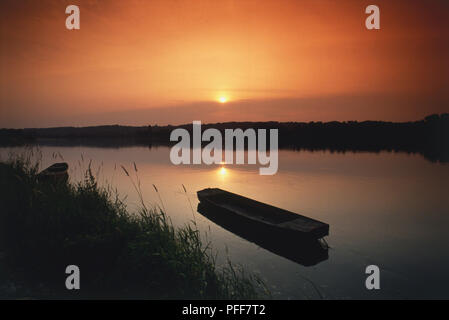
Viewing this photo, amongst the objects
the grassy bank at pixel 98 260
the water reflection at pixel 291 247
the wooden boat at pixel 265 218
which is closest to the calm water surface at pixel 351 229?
the water reflection at pixel 291 247

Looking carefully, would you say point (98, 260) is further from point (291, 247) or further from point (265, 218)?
point (265, 218)

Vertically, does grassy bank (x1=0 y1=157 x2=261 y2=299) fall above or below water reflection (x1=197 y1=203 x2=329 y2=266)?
above

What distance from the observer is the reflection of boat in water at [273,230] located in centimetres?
1059

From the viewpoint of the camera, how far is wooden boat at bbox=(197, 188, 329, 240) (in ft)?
34.7

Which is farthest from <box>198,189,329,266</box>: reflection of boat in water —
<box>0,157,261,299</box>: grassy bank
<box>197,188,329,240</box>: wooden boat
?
<box>0,157,261,299</box>: grassy bank

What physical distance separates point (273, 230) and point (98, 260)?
269 inches

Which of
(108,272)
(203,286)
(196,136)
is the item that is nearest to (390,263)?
(203,286)

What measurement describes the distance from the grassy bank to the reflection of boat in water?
4.42m

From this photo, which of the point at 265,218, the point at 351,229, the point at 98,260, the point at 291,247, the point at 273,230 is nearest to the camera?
the point at 98,260

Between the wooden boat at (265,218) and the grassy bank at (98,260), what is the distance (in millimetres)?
4399

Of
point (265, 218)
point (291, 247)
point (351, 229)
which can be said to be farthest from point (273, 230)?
point (351, 229)

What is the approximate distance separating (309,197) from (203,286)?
60.7ft

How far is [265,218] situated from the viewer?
13406 mm

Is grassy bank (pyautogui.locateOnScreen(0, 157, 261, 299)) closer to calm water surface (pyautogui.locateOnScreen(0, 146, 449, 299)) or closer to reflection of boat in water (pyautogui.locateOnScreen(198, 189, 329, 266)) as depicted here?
calm water surface (pyautogui.locateOnScreen(0, 146, 449, 299))
